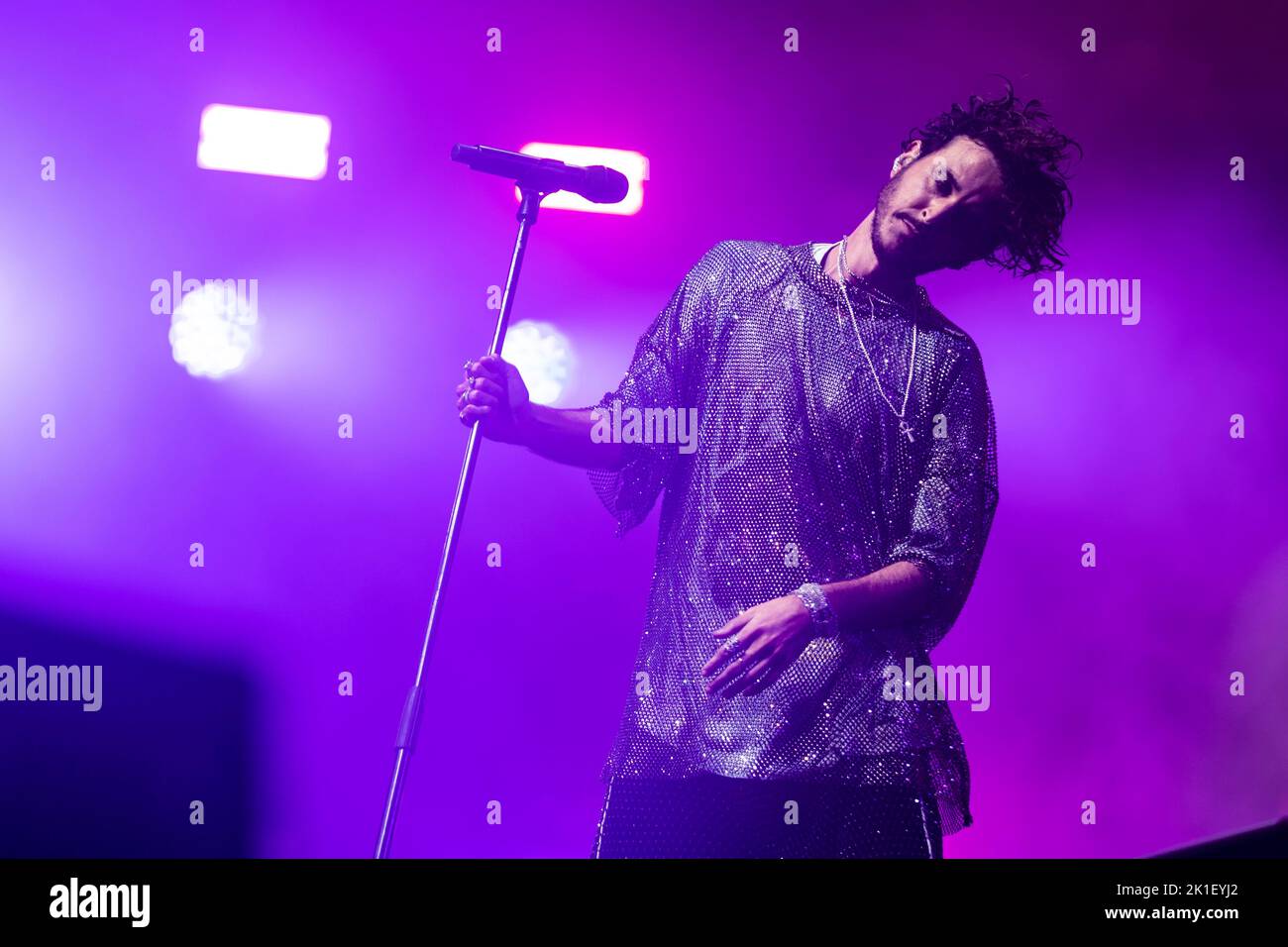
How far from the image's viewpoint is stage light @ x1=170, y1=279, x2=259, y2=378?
2.47 metres

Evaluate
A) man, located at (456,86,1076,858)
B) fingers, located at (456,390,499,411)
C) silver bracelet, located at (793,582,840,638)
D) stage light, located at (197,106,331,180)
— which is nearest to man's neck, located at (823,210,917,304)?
man, located at (456,86,1076,858)

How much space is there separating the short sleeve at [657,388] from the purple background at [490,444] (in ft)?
1.00

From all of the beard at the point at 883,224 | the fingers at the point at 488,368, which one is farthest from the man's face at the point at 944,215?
the fingers at the point at 488,368

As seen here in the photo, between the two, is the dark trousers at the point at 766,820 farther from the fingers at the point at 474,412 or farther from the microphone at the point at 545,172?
the microphone at the point at 545,172

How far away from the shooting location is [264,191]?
8.24 ft

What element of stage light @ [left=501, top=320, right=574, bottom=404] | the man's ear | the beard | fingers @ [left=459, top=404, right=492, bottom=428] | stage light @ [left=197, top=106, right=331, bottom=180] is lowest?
fingers @ [left=459, top=404, right=492, bottom=428]

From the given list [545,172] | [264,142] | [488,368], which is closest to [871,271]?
[545,172]

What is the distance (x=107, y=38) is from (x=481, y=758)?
5.76 ft

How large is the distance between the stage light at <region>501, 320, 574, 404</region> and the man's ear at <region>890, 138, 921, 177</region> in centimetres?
78

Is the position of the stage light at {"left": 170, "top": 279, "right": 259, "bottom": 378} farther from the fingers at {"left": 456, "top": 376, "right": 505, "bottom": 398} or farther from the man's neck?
the man's neck

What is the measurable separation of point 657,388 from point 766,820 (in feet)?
2.65

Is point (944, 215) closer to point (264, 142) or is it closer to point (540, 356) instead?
point (540, 356)
